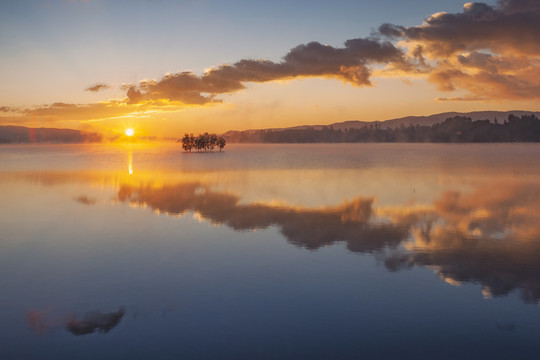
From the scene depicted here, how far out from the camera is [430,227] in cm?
3312

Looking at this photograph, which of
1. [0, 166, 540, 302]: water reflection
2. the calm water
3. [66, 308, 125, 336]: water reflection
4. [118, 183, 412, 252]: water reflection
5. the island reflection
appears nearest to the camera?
the calm water

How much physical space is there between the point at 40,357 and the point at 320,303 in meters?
10.8

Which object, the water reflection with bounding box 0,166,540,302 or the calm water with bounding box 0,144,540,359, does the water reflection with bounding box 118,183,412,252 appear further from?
the calm water with bounding box 0,144,540,359

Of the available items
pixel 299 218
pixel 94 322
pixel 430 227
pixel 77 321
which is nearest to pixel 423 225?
pixel 430 227

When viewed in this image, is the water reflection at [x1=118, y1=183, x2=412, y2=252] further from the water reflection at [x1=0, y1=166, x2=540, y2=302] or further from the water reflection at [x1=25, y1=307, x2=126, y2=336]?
the water reflection at [x1=25, y1=307, x2=126, y2=336]

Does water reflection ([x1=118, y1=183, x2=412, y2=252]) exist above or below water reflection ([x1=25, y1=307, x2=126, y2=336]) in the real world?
above

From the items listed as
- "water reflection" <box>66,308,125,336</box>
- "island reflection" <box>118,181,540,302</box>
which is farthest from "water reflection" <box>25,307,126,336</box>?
"island reflection" <box>118,181,540,302</box>

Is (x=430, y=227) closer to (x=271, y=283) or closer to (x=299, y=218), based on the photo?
(x=299, y=218)

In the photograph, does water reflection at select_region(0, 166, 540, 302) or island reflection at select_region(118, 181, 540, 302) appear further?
water reflection at select_region(0, 166, 540, 302)

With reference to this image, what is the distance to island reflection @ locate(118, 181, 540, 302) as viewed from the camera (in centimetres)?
2206

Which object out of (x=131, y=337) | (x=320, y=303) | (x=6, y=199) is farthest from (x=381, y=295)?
(x=6, y=199)

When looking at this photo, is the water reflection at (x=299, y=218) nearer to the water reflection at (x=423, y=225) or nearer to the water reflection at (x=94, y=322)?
the water reflection at (x=423, y=225)

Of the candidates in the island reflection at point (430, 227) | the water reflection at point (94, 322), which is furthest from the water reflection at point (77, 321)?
the island reflection at point (430, 227)

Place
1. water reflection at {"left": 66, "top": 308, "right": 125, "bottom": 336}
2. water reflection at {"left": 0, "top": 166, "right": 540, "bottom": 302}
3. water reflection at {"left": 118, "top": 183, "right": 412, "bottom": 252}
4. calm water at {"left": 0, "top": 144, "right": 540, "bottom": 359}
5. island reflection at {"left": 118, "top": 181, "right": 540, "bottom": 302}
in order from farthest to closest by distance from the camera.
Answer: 1. water reflection at {"left": 118, "top": 183, "right": 412, "bottom": 252}
2. water reflection at {"left": 0, "top": 166, "right": 540, "bottom": 302}
3. island reflection at {"left": 118, "top": 181, "right": 540, "bottom": 302}
4. water reflection at {"left": 66, "top": 308, "right": 125, "bottom": 336}
5. calm water at {"left": 0, "top": 144, "right": 540, "bottom": 359}
